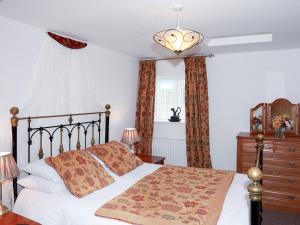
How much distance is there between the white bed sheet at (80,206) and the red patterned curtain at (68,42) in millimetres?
1674

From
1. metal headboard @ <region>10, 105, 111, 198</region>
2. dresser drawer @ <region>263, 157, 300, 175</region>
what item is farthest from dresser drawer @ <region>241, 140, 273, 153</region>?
metal headboard @ <region>10, 105, 111, 198</region>

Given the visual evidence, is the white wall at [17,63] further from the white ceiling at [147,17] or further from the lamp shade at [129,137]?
the lamp shade at [129,137]

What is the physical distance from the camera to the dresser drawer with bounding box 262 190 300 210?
339 centimetres

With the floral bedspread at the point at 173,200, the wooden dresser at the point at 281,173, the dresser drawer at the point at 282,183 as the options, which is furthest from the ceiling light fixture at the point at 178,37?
the dresser drawer at the point at 282,183

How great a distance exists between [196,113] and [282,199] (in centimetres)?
177

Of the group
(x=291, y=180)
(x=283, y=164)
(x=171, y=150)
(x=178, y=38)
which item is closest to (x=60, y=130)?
(x=178, y=38)

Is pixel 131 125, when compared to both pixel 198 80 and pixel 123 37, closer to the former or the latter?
pixel 198 80

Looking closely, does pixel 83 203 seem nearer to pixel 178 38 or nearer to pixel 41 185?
pixel 41 185

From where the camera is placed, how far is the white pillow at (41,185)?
87.0 inches

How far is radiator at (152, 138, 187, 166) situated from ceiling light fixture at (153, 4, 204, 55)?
254 cm

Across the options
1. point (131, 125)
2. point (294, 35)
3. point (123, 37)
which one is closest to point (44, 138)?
point (123, 37)

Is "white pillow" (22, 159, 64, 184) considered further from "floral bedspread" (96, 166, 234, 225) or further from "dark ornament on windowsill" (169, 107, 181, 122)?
"dark ornament on windowsill" (169, 107, 181, 122)

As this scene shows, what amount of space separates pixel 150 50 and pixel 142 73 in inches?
32.2

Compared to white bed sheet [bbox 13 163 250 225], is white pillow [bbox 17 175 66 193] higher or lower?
higher
